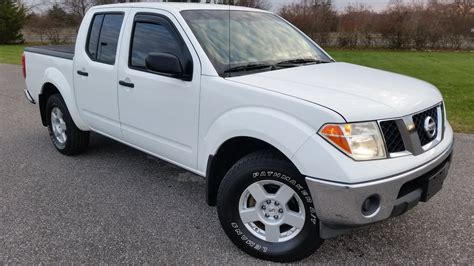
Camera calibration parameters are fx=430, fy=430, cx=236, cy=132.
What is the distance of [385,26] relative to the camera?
23.5 metres

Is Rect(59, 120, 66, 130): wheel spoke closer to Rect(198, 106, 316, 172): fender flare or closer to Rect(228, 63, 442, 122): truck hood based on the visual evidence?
Rect(198, 106, 316, 172): fender flare

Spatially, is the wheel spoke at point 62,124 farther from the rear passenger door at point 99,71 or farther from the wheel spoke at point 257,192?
the wheel spoke at point 257,192

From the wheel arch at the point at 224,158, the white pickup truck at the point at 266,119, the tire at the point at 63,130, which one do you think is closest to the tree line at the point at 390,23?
the tire at the point at 63,130

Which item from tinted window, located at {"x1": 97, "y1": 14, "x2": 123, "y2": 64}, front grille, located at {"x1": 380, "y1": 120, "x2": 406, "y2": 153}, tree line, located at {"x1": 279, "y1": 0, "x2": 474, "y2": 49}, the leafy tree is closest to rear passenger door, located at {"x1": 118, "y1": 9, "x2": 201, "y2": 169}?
tinted window, located at {"x1": 97, "y1": 14, "x2": 123, "y2": 64}

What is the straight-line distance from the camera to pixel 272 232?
120 inches

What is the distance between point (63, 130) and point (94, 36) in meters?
1.39

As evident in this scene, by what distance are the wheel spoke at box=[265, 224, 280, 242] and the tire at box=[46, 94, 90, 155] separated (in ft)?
10.1

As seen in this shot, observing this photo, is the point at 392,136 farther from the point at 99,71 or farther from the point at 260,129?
the point at 99,71

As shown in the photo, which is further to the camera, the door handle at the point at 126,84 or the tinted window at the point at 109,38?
the tinted window at the point at 109,38

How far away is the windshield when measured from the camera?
11.2 feet

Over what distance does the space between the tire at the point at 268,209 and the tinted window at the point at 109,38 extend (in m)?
1.98

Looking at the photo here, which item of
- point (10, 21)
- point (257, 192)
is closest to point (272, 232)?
point (257, 192)

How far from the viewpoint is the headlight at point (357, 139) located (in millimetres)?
2553

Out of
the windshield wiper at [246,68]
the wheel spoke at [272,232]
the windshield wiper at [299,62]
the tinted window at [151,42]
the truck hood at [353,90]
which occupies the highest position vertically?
the tinted window at [151,42]
